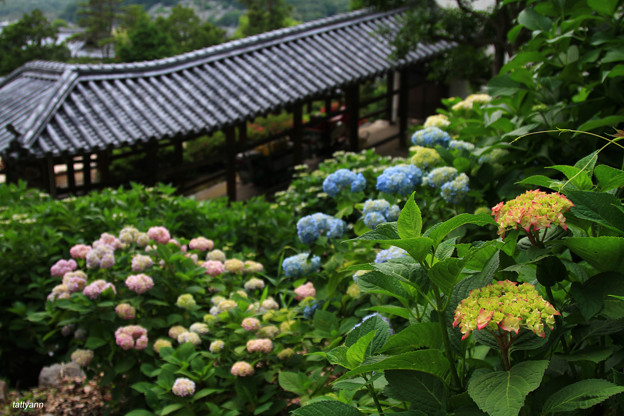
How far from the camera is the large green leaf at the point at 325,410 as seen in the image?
967 millimetres

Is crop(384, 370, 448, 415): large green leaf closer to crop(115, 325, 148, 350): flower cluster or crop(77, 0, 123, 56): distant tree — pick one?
crop(115, 325, 148, 350): flower cluster

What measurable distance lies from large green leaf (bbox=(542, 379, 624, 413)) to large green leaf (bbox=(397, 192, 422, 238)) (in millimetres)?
351

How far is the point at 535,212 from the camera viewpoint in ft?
3.14

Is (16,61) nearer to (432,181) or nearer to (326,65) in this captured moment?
(326,65)

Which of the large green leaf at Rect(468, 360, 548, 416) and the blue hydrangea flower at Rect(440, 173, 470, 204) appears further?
the blue hydrangea flower at Rect(440, 173, 470, 204)

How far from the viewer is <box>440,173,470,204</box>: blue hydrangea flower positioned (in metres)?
2.06

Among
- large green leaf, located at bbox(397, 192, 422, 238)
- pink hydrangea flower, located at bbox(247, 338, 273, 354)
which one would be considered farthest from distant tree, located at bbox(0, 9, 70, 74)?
large green leaf, located at bbox(397, 192, 422, 238)

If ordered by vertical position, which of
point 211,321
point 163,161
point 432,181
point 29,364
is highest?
point 432,181

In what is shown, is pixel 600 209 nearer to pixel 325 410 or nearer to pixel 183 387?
pixel 325 410

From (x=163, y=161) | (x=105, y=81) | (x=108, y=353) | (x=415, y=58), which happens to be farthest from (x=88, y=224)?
(x=163, y=161)

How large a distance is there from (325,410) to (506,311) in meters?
A: 0.35

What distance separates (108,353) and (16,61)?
25.8 metres

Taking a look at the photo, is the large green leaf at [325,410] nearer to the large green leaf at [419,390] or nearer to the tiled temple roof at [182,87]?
the large green leaf at [419,390]

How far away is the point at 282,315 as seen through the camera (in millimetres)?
2252
